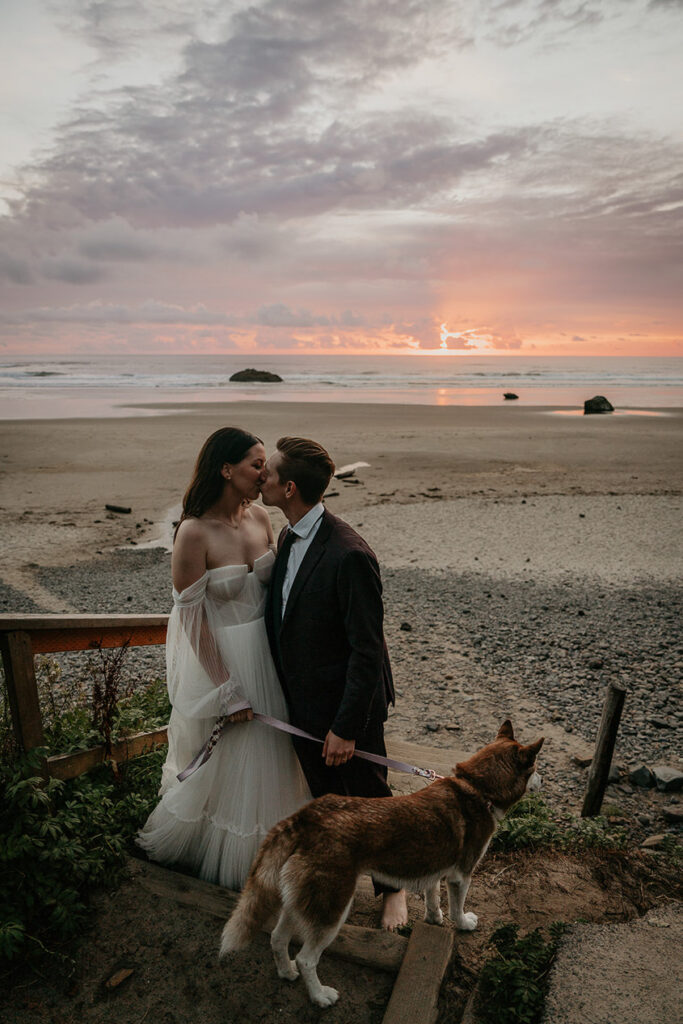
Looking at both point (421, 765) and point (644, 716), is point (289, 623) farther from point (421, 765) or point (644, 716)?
point (644, 716)

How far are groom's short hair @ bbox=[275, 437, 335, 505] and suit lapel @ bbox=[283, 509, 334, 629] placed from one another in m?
0.15

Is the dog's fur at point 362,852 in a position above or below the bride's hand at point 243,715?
below

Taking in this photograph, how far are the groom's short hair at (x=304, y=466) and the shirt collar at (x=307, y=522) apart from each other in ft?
0.16

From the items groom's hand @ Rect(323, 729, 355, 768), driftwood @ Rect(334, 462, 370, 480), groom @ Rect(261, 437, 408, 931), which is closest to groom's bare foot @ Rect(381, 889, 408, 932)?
groom @ Rect(261, 437, 408, 931)

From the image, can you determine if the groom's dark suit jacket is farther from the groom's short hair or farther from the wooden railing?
the wooden railing

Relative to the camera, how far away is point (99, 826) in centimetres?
382

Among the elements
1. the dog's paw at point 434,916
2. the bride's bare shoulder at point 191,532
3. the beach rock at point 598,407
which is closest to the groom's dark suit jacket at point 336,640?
A: the bride's bare shoulder at point 191,532

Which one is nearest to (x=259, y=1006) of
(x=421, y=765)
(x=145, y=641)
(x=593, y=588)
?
(x=145, y=641)

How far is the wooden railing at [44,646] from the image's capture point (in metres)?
3.48

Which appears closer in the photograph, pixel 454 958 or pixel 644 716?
pixel 454 958

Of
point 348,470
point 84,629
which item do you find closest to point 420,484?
point 348,470

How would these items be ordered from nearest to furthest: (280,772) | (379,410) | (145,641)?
(280,772) → (145,641) → (379,410)

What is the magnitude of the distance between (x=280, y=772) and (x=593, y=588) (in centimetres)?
752

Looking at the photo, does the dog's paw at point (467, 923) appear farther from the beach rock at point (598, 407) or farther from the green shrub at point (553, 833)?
the beach rock at point (598, 407)
